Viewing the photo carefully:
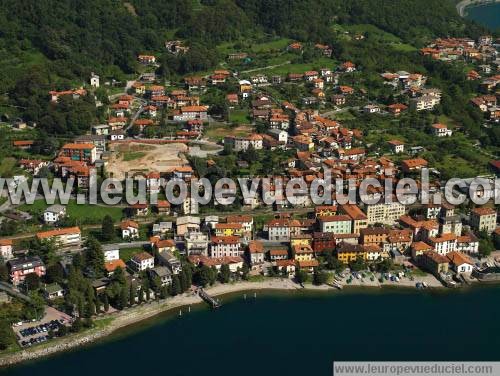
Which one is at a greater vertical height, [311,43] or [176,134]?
[311,43]

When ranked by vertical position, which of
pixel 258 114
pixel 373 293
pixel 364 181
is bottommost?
pixel 373 293

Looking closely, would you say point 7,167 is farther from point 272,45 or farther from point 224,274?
point 272,45

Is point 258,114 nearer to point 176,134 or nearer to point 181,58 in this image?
point 176,134

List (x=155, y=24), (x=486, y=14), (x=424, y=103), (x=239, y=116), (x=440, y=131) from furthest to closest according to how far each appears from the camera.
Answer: (x=486, y=14) → (x=155, y=24) → (x=424, y=103) → (x=239, y=116) → (x=440, y=131)

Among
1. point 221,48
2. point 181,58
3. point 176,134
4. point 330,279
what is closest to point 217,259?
point 330,279

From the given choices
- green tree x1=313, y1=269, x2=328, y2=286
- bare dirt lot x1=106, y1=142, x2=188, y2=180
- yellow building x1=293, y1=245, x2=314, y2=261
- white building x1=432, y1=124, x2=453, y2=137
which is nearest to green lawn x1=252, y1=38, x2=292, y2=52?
white building x1=432, y1=124, x2=453, y2=137

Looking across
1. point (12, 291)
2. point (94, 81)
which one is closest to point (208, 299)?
point (12, 291)
